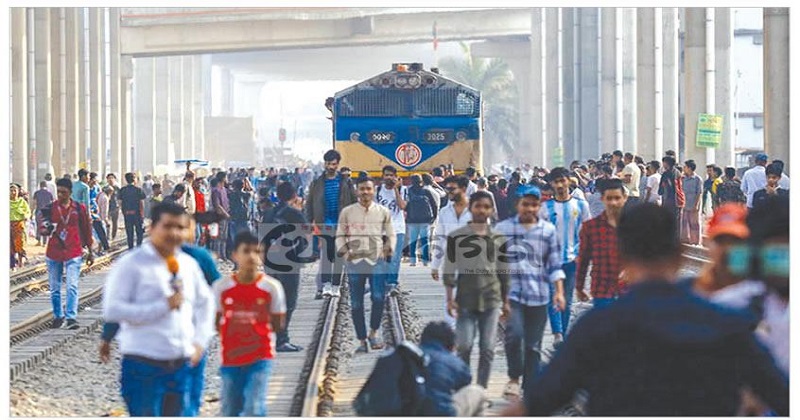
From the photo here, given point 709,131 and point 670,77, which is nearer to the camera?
point 709,131

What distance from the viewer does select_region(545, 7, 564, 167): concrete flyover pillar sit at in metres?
71.9

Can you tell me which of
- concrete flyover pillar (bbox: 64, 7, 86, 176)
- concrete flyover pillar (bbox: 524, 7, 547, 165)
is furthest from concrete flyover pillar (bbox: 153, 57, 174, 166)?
concrete flyover pillar (bbox: 64, 7, 86, 176)

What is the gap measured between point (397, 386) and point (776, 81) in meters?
26.3

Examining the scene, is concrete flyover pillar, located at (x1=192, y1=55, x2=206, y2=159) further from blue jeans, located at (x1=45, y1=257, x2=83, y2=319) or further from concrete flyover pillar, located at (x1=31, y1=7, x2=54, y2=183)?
blue jeans, located at (x1=45, y1=257, x2=83, y2=319)

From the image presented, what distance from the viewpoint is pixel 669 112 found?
52.5 m

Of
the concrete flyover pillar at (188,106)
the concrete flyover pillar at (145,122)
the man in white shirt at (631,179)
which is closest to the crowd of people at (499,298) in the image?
the man in white shirt at (631,179)

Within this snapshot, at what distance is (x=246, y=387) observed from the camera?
32.1 feet

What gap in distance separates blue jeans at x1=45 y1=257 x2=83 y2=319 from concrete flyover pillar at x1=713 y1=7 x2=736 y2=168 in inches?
1133

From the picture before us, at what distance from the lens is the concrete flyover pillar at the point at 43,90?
5628 cm

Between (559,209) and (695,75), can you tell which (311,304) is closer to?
(559,209)

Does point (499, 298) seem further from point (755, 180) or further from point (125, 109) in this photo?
point (125, 109)

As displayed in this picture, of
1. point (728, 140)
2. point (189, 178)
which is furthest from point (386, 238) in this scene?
point (728, 140)

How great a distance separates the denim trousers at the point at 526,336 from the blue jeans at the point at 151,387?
4.15 metres

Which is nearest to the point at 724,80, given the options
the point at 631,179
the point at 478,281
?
the point at 631,179
